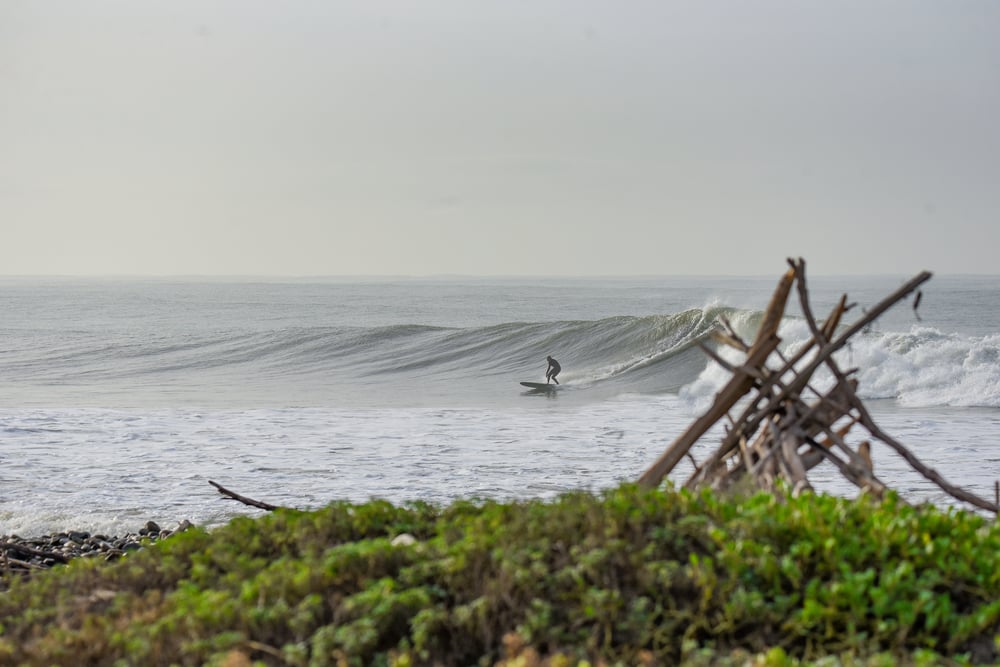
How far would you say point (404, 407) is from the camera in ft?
62.1

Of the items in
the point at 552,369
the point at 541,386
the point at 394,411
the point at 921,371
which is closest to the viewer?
the point at 394,411

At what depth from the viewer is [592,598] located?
2.93 m

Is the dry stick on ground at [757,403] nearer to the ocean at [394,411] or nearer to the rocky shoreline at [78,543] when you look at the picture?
the ocean at [394,411]

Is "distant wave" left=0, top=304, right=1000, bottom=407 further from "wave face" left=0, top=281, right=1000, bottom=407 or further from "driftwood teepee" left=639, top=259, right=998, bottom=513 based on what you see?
"driftwood teepee" left=639, top=259, right=998, bottom=513

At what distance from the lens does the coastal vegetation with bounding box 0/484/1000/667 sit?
2.83 m

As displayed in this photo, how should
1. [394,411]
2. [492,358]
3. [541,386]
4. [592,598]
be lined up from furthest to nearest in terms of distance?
1. [492,358]
2. [541,386]
3. [394,411]
4. [592,598]

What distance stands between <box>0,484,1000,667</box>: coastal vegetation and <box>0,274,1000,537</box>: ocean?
3.54 ft

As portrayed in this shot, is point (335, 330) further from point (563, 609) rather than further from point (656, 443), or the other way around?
point (563, 609)

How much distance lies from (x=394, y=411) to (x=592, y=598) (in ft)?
50.3

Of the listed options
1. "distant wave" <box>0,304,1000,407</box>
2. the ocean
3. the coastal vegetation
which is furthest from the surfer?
the coastal vegetation

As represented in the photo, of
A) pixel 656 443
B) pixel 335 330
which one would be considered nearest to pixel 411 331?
pixel 335 330

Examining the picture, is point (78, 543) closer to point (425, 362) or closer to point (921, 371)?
point (921, 371)

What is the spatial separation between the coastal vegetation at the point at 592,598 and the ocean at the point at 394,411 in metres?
1.08

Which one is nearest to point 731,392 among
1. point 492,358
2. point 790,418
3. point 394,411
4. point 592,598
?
point 790,418
